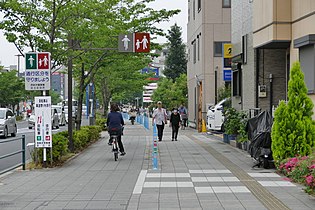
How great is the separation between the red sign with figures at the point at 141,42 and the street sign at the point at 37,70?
6.05 meters

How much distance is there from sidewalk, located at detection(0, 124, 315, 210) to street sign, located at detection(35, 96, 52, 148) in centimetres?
82

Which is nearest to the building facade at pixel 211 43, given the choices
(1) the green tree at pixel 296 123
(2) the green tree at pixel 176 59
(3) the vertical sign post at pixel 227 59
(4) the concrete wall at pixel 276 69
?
(3) the vertical sign post at pixel 227 59

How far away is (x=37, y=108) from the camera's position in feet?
47.8

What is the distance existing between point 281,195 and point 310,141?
3136mm

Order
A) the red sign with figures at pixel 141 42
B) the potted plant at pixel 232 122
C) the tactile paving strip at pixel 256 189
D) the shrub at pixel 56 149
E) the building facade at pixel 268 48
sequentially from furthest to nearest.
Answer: the potted plant at pixel 232 122
the red sign with figures at pixel 141 42
the building facade at pixel 268 48
the shrub at pixel 56 149
the tactile paving strip at pixel 256 189

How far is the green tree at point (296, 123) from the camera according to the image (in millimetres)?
12469

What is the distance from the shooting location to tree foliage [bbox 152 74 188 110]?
59.5m

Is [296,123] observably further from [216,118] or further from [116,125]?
[216,118]

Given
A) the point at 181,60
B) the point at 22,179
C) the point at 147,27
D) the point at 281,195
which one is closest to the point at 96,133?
the point at 147,27

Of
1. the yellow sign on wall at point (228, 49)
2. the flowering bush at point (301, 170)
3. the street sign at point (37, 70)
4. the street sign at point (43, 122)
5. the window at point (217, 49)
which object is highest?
the window at point (217, 49)

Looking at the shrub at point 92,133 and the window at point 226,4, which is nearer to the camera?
the shrub at point 92,133

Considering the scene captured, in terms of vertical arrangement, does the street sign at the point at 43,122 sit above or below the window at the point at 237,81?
below

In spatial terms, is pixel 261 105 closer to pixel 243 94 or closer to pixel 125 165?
pixel 243 94

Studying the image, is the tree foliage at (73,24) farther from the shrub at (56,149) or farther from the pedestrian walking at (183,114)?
the pedestrian walking at (183,114)
